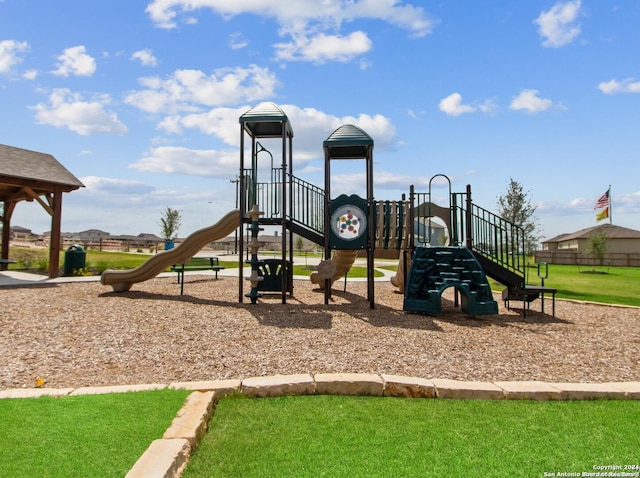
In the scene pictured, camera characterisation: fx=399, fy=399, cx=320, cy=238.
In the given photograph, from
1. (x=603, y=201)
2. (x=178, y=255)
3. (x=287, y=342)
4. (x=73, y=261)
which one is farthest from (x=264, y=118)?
(x=603, y=201)

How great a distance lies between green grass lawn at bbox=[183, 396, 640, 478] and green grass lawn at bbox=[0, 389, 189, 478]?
467 millimetres

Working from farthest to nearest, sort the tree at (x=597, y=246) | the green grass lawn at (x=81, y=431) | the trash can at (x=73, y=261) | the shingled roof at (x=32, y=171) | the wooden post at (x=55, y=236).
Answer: the tree at (x=597, y=246)
the trash can at (x=73, y=261)
the wooden post at (x=55, y=236)
the shingled roof at (x=32, y=171)
the green grass lawn at (x=81, y=431)

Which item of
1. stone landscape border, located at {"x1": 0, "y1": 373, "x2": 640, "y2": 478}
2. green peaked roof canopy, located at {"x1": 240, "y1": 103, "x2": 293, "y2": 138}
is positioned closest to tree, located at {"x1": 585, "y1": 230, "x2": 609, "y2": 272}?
green peaked roof canopy, located at {"x1": 240, "y1": 103, "x2": 293, "y2": 138}

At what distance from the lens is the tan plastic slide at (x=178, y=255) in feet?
35.0

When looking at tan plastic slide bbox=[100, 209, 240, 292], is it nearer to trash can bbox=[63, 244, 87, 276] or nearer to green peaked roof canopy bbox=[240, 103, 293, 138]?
green peaked roof canopy bbox=[240, 103, 293, 138]

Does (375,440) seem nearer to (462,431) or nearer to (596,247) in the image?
(462,431)

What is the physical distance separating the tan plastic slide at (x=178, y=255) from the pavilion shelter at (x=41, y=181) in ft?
19.3

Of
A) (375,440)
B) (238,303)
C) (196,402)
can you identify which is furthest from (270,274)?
(375,440)

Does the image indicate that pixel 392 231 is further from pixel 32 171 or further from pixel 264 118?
pixel 32 171

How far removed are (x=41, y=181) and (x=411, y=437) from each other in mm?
16521

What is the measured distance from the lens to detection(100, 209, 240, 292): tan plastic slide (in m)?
10.7

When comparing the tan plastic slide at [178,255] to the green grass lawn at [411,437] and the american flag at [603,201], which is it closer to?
the green grass lawn at [411,437]

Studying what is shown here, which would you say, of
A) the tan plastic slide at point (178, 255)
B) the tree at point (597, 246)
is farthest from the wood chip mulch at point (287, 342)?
the tree at point (597, 246)

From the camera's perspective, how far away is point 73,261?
1633cm
